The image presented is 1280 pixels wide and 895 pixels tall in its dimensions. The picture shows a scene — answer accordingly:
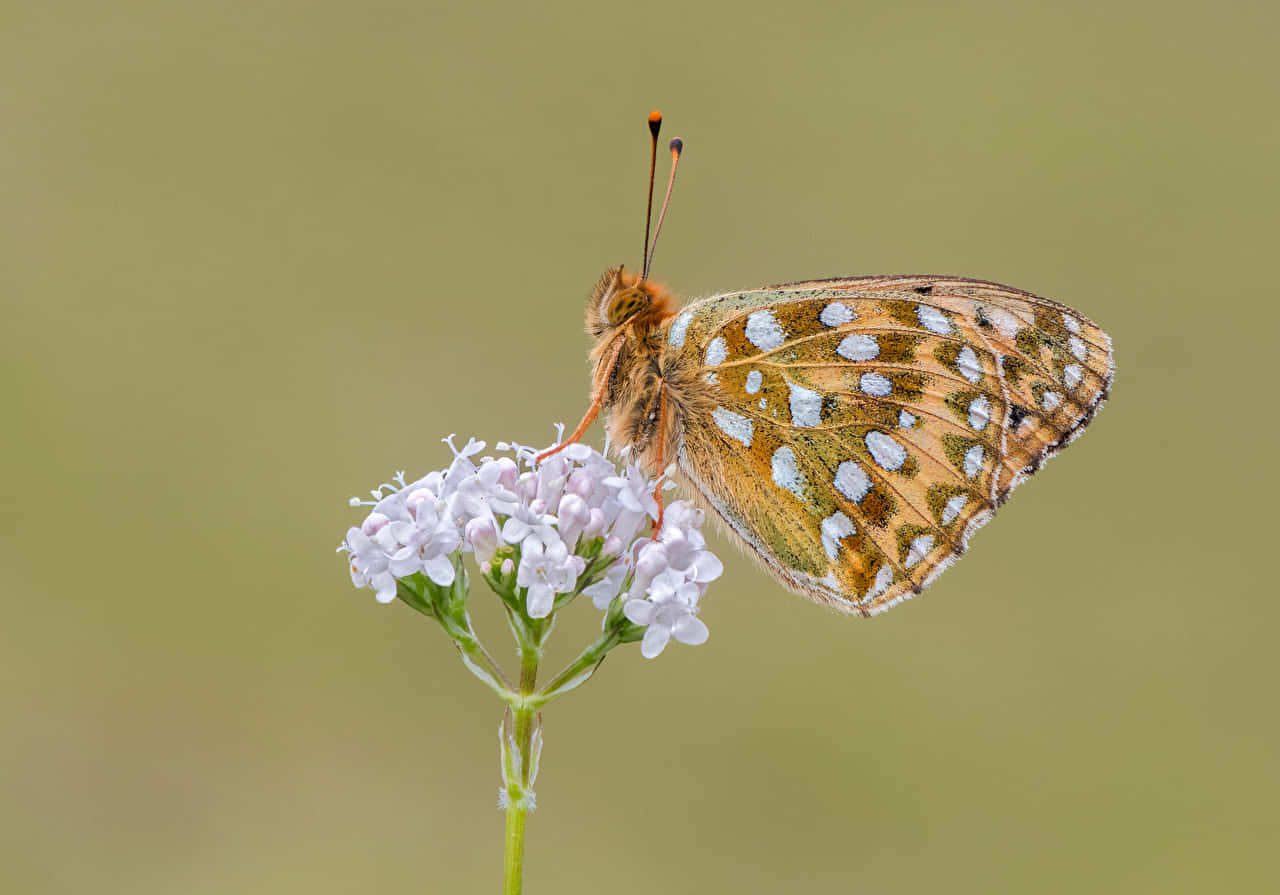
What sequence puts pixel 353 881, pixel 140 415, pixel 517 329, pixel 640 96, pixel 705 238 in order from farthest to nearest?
1. pixel 640 96
2. pixel 705 238
3. pixel 517 329
4. pixel 140 415
5. pixel 353 881

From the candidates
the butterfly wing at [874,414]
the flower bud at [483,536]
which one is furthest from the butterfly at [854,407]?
the flower bud at [483,536]

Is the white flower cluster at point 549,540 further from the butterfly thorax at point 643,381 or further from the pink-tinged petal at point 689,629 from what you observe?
the butterfly thorax at point 643,381

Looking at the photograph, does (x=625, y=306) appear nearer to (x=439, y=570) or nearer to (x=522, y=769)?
(x=439, y=570)

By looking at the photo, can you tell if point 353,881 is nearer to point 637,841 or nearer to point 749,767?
point 637,841

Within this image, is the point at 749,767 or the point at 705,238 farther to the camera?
the point at 705,238

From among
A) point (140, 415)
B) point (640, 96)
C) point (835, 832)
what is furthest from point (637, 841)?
point (640, 96)

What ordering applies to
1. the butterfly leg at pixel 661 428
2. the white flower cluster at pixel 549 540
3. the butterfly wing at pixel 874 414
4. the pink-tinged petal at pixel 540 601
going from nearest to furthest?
the pink-tinged petal at pixel 540 601 → the white flower cluster at pixel 549 540 → the butterfly wing at pixel 874 414 → the butterfly leg at pixel 661 428
